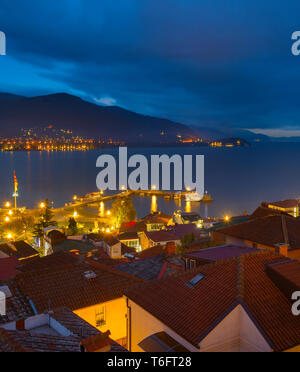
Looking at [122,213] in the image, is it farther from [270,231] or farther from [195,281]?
[195,281]

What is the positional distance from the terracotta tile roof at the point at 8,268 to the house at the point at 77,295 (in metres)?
2.35

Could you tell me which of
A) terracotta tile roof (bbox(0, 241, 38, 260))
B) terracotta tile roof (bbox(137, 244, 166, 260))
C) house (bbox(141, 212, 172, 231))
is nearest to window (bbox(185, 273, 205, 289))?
terracotta tile roof (bbox(137, 244, 166, 260))

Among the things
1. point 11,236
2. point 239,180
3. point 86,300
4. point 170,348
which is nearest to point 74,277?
point 86,300

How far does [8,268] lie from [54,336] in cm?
854

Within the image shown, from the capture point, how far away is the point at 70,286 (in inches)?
369

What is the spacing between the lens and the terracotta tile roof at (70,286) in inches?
338

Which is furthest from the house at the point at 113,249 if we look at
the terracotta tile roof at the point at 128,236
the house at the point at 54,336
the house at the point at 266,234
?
the house at the point at 54,336

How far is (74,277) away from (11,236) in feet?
98.7

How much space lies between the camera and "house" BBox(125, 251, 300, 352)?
216 inches

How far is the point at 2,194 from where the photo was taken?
8206cm

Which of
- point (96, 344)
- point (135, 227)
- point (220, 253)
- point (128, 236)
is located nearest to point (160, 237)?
point (128, 236)

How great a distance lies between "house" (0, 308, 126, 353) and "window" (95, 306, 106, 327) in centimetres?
144

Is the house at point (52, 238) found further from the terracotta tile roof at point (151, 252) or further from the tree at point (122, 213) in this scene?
the tree at point (122, 213)
